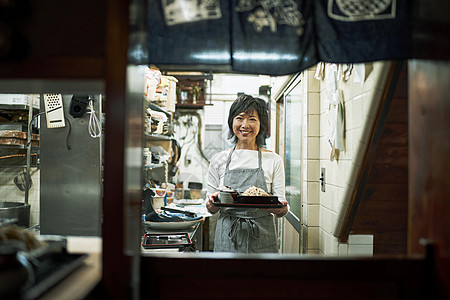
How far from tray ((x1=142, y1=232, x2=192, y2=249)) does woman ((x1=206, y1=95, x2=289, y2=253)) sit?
0.33m

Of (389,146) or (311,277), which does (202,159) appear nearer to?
(389,146)

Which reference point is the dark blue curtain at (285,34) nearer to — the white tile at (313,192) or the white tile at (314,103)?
the white tile at (314,103)

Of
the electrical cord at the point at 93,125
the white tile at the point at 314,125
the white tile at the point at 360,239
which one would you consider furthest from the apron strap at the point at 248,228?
the electrical cord at the point at 93,125

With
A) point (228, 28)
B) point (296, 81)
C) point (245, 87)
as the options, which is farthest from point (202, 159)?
point (228, 28)

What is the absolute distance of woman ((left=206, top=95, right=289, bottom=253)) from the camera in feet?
8.22

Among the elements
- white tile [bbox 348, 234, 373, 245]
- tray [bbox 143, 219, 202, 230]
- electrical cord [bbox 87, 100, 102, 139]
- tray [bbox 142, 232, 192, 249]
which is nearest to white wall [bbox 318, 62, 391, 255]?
white tile [bbox 348, 234, 373, 245]

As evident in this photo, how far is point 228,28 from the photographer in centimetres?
127

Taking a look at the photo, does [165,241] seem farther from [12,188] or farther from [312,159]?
[12,188]

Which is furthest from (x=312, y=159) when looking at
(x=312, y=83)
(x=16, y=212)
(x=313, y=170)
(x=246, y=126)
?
(x=16, y=212)

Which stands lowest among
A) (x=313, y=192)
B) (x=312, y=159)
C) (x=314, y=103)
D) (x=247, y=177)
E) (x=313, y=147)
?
(x=313, y=192)

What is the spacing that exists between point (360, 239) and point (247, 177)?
3.38 feet

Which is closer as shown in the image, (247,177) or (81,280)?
(81,280)

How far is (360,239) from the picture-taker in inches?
93.0

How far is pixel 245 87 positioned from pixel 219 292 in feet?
17.3
